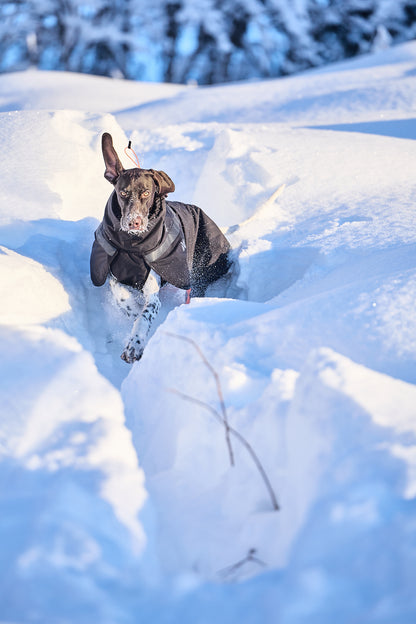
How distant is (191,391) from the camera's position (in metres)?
1.69

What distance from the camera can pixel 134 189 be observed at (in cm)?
263

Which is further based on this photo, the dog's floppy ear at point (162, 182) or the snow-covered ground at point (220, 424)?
the dog's floppy ear at point (162, 182)

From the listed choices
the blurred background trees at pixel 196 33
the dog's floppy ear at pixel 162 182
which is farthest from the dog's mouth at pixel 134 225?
the blurred background trees at pixel 196 33

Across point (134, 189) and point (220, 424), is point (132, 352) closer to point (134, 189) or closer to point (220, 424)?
point (134, 189)

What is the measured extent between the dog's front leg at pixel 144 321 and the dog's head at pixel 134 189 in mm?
393

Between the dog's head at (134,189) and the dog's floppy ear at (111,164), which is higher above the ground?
the dog's floppy ear at (111,164)

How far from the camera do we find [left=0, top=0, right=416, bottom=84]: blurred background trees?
17359 mm

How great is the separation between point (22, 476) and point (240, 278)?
2156 millimetres

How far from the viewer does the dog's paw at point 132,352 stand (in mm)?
2549

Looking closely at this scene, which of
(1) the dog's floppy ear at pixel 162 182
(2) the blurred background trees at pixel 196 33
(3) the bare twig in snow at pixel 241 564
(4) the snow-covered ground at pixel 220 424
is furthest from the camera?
(2) the blurred background trees at pixel 196 33

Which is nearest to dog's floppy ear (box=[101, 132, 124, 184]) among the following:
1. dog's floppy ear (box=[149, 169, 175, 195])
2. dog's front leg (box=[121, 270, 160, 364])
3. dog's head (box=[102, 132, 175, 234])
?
dog's head (box=[102, 132, 175, 234])

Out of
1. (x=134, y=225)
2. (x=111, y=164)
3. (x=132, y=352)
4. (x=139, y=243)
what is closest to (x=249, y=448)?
(x=132, y=352)

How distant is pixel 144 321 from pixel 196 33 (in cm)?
1768

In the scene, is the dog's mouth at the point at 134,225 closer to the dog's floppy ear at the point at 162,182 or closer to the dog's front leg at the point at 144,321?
the dog's floppy ear at the point at 162,182
